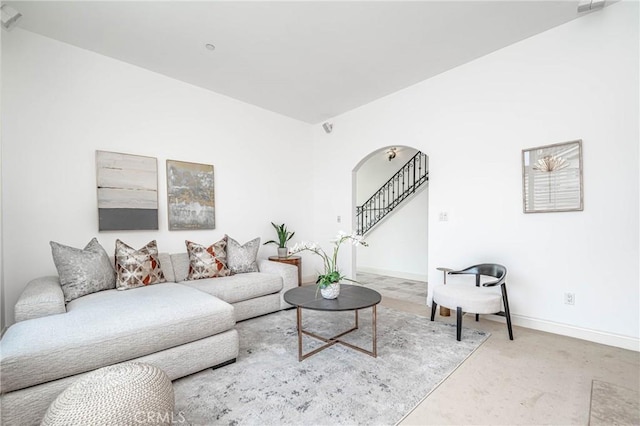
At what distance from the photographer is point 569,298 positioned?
279cm

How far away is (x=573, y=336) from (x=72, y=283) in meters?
4.72

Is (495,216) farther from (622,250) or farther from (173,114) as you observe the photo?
(173,114)

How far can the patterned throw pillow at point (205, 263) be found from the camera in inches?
134

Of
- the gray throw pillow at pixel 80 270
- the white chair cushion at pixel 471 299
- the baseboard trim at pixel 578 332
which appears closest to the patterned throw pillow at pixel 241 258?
the gray throw pillow at pixel 80 270

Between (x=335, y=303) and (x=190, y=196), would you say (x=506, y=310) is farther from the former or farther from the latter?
(x=190, y=196)

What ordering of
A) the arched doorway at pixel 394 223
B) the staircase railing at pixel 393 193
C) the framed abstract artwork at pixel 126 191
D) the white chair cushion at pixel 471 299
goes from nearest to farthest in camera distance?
the white chair cushion at pixel 471 299, the framed abstract artwork at pixel 126 191, the arched doorway at pixel 394 223, the staircase railing at pixel 393 193

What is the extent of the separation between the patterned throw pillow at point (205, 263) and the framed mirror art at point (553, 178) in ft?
11.7

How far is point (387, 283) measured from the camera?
5.33m

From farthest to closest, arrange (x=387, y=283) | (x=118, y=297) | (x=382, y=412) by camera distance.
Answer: (x=387, y=283), (x=118, y=297), (x=382, y=412)

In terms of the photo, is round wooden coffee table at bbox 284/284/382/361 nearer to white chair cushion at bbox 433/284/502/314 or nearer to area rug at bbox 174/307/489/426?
area rug at bbox 174/307/489/426

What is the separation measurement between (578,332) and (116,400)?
3732 millimetres

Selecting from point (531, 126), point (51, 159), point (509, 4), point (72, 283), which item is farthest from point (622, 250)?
point (51, 159)

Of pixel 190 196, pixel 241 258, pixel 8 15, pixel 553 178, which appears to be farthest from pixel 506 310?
pixel 8 15

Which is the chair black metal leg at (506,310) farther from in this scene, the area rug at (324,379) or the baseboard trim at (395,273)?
the baseboard trim at (395,273)
